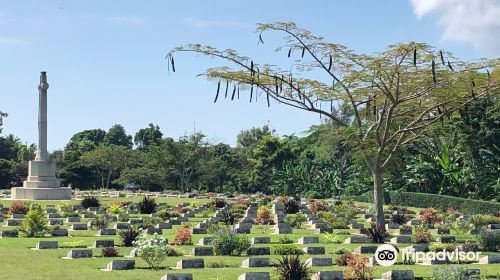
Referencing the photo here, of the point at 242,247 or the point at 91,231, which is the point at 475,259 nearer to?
the point at 242,247

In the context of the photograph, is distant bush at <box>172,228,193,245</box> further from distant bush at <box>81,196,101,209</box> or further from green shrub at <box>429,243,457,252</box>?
distant bush at <box>81,196,101,209</box>

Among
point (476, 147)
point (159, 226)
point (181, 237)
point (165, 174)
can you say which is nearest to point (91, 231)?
point (159, 226)

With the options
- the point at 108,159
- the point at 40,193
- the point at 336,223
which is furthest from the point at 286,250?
the point at 108,159

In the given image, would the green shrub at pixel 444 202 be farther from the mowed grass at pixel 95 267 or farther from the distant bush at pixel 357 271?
the distant bush at pixel 357 271

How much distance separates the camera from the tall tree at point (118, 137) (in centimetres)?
13012

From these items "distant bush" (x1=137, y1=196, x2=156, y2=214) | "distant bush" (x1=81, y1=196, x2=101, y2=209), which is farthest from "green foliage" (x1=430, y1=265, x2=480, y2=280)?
"distant bush" (x1=81, y1=196, x2=101, y2=209)

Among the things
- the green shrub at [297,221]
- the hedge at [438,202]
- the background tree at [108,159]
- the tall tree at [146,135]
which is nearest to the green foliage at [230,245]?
the green shrub at [297,221]

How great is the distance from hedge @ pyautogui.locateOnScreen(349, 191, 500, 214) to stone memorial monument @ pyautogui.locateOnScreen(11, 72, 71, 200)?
86.8ft

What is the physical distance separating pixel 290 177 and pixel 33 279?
6648cm

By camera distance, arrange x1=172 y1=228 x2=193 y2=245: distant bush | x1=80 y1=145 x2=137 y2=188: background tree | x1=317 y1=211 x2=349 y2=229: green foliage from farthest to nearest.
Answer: x1=80 y1=145 x2=137 y2=188: background tree
x1=317 y1=211 x2=349 y2=229: green foliage
x1=172 y1=228 x2=193 y2=245: distant bush

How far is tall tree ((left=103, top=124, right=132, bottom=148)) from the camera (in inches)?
5123

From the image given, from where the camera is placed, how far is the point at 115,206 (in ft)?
143

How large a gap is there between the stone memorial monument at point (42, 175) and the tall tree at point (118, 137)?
216ft

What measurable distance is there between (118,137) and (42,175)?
69405 mm
